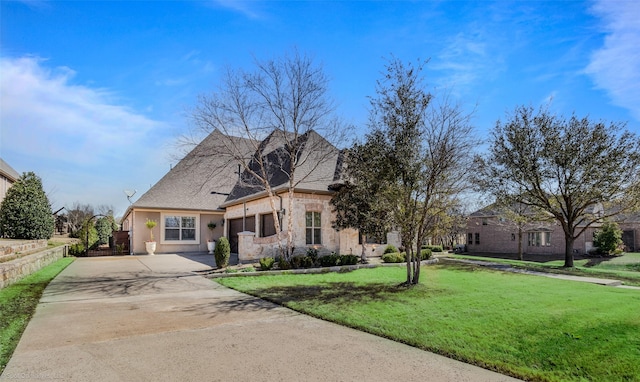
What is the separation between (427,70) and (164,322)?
29.1ft

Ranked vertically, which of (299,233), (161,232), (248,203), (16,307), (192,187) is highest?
(192,187)

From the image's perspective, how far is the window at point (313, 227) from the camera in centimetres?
1727

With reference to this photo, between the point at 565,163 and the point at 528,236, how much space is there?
1895cm

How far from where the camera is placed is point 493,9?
31.1ft

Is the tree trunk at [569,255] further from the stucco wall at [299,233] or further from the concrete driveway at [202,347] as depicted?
the concrete driveway at [202,347]

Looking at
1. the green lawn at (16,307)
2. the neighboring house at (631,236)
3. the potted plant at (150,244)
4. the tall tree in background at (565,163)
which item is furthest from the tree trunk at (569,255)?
the potted plant at (150,244)

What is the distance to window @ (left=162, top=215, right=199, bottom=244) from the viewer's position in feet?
75.4

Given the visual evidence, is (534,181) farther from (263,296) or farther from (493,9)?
(263,296)

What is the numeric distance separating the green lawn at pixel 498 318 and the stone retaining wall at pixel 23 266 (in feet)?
17.8

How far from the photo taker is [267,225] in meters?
19.1

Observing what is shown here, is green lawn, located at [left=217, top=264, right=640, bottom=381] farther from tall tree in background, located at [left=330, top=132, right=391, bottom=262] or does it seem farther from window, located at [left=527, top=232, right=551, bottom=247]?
window, located at [left=527, top=232, right=551, bottom=247]

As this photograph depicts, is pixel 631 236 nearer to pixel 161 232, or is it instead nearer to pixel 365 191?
pixel 365 191

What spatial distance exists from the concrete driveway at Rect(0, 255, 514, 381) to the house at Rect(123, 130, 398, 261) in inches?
317

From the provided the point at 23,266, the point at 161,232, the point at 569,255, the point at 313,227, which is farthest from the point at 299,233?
the point at 569,255
